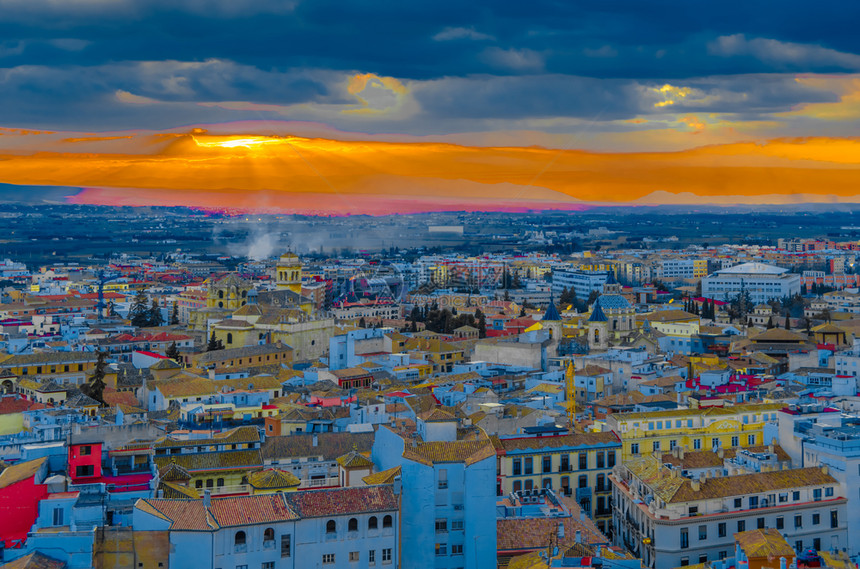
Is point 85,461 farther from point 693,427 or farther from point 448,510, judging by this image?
point 693,427

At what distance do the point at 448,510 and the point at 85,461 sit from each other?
5.57 m

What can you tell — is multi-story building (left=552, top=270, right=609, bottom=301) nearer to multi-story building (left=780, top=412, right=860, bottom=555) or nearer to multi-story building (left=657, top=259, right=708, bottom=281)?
multi-story building (left=657, top=259, right=708, bottom=281)

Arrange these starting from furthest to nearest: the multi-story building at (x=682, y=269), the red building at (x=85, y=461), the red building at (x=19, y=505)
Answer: the multi-story building at (x=682, y=269) → the red building at (x=85, y=461) → the red building at (x=19, y=505)

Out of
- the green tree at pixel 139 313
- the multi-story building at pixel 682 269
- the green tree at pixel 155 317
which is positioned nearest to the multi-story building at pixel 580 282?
the multi-story building at pixel 682 269

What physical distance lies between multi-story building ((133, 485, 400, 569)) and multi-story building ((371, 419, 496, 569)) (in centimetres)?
32

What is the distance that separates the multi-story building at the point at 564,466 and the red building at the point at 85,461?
7.49 metres

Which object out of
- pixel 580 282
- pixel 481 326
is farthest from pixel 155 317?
pixel 580 282

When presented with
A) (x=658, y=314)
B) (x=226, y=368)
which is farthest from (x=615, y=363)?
(x=658, y=314)

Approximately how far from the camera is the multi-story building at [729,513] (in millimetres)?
17672

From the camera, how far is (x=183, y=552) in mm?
14398

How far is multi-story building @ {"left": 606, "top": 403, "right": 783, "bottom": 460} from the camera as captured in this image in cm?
2308

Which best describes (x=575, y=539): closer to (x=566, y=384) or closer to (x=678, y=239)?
(x=566, y=384)

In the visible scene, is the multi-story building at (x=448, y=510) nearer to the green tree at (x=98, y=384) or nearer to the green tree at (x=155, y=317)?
the green tree at (x=98, y=384)

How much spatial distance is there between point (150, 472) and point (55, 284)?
63438 mm
